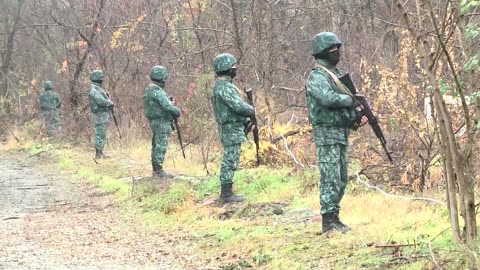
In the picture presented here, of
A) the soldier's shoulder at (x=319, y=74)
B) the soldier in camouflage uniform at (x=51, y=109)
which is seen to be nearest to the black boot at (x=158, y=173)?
the soldier's shoulder at (x=319, y=74)

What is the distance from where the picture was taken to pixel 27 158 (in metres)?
20.6

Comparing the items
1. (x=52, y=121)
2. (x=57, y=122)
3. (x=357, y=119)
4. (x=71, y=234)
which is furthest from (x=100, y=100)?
(x=357, y=119)

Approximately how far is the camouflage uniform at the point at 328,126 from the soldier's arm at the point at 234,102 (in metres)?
2.44

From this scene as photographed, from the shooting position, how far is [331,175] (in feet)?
23.1

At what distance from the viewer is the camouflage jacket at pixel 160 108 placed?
12.4 meters

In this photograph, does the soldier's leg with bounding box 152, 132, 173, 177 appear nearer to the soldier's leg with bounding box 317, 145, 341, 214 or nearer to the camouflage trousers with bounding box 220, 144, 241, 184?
the camouflage trousers with bounding box 220, 144, 241, 184

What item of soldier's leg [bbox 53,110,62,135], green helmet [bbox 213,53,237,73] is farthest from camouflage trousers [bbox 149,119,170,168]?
soldier's leg [bbox 53,110,62,135]

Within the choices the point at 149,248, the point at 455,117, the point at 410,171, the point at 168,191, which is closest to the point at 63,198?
the point at 168,191

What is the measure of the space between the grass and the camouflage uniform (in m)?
0.47

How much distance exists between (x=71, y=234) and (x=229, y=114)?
99.4 inches

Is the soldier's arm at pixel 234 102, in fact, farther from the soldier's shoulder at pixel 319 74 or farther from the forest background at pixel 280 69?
the soldier's shoulder at pixel 319 74

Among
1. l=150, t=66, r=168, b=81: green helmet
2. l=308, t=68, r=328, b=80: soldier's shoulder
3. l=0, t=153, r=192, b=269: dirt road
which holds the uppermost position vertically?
l=150, t=66, r=168, b=81: green helmet

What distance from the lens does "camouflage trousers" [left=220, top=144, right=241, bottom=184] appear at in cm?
970

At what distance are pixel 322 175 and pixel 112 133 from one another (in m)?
12.7
